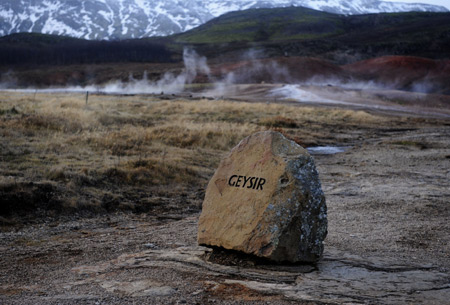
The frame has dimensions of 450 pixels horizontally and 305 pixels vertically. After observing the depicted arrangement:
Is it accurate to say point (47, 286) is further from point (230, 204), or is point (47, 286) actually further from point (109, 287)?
point (230, 204)

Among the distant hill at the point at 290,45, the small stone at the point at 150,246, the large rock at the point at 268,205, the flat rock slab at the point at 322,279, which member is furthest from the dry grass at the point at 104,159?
the distant hill at the point at 290,45

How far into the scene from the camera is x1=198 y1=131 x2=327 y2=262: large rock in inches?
199

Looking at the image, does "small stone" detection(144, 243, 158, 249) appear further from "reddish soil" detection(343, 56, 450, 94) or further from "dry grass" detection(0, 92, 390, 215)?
"reddish soil" detection(343, 56, 450, 94)

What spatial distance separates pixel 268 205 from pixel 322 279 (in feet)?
2.98

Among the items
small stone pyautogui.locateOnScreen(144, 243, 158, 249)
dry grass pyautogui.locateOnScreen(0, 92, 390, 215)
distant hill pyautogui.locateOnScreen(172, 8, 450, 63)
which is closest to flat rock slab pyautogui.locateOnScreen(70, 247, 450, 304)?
small stone pyautogui.locateOnScreen(144, 243, 158, 249)

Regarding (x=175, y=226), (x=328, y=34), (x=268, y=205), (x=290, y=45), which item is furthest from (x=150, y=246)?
(x=328, y=34)

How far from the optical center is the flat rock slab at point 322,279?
441 cm

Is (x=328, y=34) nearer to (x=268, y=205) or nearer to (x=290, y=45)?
(x=290, y=45)

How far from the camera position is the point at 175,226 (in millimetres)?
7746

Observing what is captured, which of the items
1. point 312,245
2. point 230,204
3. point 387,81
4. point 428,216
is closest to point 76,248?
point 230,204

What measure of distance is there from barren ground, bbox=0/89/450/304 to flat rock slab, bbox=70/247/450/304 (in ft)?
0.04

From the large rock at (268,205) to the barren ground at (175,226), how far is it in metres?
0.24

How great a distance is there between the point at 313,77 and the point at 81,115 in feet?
130

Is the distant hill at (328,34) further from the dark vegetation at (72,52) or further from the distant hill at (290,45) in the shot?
the dark vegetation at (72,52)
